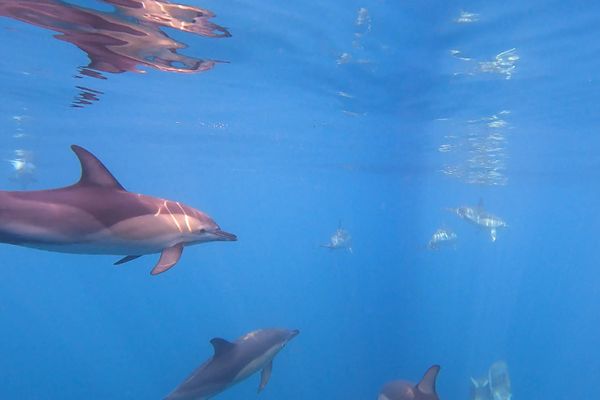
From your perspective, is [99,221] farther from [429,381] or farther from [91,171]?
[429,381]

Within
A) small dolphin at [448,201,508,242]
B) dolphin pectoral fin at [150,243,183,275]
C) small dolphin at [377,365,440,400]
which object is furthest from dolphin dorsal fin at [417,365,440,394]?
small dolphin at [448,201,508,242]

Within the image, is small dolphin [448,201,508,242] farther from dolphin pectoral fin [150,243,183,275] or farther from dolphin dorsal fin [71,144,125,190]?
dolphin dorsal fin [71,144,125,190]

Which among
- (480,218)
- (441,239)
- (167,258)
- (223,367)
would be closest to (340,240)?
(441,239)

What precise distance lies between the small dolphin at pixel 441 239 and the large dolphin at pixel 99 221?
45.6ft

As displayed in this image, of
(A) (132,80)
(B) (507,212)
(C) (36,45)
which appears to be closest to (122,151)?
(A) (132,80)

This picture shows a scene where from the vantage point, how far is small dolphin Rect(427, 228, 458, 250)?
18.4 meters

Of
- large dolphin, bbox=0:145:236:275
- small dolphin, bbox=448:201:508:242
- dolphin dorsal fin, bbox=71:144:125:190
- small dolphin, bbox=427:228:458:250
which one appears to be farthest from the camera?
small dolphin, bbox=448:201:508:242

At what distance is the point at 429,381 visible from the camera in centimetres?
754

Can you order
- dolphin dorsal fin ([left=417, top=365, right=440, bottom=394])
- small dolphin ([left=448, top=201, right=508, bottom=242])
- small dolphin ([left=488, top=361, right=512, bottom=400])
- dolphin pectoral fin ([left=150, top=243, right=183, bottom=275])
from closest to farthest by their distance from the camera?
dolphin pectoral fin ([left=150, top=243, right=183, bottom=275]) < dolphin dorsal fin ([left=417, top=365, right=440, bottom=394]) < small dolphin ([left=488, top=361, right=512, bottom=400]) < small dolphin ([left=448, top=201, right=508, bottom=242])

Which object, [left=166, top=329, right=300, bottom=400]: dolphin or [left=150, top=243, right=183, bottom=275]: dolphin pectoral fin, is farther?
[left=166, top=329, right=300, bottom=400]: dolphin

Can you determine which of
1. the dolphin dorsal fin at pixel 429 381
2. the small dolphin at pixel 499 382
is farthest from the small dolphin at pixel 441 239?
the dolphin dorsal fin at pixel 429 381

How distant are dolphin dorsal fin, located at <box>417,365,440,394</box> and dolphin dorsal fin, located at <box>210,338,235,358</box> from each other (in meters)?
3.42

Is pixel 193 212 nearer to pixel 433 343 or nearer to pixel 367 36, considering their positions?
pixel 367 36

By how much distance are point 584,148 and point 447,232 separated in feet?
42.4
